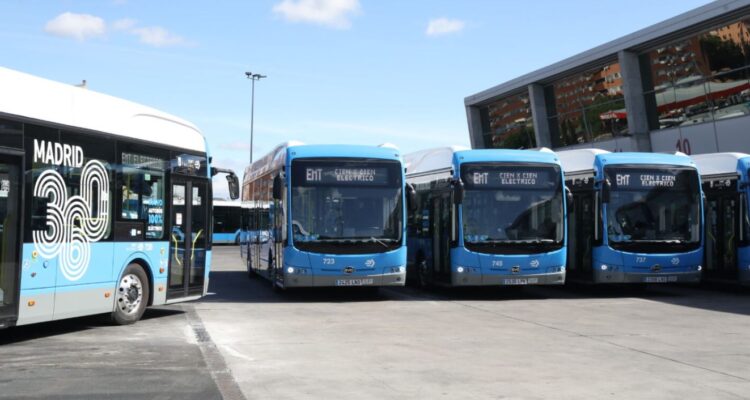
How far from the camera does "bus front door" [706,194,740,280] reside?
21098 millimetres

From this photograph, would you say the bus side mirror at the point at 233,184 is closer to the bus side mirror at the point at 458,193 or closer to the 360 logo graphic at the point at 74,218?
the 360 logo graphic at the point at 74,218

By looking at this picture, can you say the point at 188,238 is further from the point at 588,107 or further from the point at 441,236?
the point at 588,107

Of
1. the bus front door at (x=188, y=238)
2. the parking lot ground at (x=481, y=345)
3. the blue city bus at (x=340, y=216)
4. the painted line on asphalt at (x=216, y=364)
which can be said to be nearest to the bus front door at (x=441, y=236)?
the parking lot ground at (x=481, y=345)

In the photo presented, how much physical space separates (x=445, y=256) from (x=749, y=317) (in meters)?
6.36

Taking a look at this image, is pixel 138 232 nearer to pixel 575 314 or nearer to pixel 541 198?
pixel 575 314

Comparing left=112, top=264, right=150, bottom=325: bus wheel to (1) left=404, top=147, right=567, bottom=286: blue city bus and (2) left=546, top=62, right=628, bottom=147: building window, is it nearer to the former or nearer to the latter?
(1) left=404, top=147, right=567, bottom=286: blue city bus

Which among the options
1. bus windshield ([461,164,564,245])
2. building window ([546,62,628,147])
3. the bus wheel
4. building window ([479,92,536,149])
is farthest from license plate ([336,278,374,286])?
building window ([479,92,536,149])

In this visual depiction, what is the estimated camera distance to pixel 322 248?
17.6 metres

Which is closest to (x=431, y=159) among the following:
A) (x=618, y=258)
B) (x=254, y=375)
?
(x=618, y=258)

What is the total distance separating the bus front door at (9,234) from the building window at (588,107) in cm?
3161

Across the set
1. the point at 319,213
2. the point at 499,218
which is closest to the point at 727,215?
the point at 499,218

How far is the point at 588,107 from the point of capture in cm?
4262

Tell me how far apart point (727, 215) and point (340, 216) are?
9.56m

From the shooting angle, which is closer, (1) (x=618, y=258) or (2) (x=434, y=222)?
(1) (x=618, y=258)
